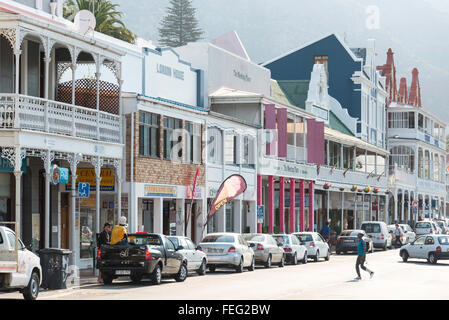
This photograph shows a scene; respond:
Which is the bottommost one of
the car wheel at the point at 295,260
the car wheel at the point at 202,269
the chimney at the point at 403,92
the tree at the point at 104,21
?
the car wheel at the point at 295,260

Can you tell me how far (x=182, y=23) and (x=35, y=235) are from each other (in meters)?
114

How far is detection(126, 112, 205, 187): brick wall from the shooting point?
1389 inches

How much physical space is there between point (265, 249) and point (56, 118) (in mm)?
11308

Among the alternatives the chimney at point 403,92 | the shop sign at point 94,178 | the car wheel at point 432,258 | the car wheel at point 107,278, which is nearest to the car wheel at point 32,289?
the car wheel at point 107,278

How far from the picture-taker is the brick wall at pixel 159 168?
35.3 metres

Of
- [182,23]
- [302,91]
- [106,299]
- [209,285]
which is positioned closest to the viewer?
[106,299]

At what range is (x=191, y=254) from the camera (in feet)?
100

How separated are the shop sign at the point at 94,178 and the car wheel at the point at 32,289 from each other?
1228 centimetres

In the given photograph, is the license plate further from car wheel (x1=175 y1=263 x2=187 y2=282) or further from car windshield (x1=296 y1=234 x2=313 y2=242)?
car windshield (x1=296 y1=234 x2=313 y2=242)

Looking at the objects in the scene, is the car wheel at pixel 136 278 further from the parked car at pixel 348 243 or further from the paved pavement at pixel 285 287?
the parked car at pixel 348 243

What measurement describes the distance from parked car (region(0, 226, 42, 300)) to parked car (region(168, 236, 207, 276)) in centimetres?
772

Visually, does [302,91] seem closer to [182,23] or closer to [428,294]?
[428,294]

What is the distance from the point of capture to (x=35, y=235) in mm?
31859

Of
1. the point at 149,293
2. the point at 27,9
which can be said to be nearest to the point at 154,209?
the point at 27,9
